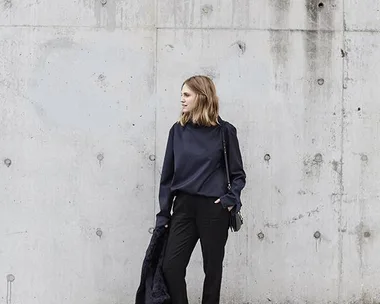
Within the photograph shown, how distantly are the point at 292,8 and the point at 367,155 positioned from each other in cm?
138

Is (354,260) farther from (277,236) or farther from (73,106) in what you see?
(73,106)

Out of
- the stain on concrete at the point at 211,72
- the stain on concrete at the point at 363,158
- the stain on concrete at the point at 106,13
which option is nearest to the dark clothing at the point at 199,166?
the stain on concrete at the point at 211,72

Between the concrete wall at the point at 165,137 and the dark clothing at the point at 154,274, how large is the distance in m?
0.77

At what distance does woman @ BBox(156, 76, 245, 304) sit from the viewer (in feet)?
14.5

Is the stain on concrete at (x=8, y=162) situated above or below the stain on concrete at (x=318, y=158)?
below

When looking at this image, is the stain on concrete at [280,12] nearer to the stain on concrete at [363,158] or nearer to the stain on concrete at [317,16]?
the stain on concrete at [317,16]

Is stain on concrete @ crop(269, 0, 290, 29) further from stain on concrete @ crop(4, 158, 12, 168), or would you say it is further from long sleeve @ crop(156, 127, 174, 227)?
stain on concrete @ crop(4, 158, 12, 168)

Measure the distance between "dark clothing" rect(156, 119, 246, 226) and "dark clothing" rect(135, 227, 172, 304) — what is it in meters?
0.11

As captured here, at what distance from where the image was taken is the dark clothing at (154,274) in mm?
4465

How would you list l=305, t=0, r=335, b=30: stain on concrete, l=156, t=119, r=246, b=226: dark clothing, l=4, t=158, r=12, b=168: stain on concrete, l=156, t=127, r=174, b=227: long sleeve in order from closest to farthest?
l=156, t=119, r=246, b=226: dark clothing
l=156, t=127, r=174, b=227: long sleeve
l=4, t=158, r=12, b=168: stain on concrete
l=305, t=0, r=335, b=30: stain on concrete

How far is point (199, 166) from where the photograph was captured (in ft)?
14.6

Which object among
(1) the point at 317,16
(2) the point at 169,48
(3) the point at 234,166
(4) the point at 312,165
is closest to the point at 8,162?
(2) the point at 169,48

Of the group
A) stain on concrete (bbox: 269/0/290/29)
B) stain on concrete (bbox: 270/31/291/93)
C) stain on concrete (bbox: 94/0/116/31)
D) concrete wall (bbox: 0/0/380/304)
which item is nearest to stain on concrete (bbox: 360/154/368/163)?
concrete wall (bbox: 0/0/380/304)

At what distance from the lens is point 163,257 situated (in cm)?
454
